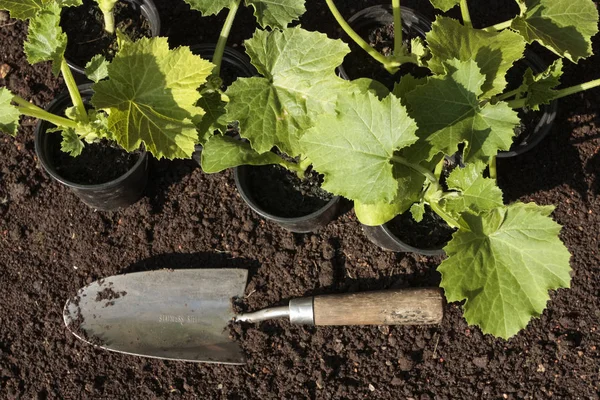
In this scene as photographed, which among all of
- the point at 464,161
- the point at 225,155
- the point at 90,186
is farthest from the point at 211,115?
the point at 464,161

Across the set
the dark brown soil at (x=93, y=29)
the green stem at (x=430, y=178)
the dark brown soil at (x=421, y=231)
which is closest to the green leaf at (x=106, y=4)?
the dark brown soil at (x=93, y=29)

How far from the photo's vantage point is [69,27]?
3.08 meters

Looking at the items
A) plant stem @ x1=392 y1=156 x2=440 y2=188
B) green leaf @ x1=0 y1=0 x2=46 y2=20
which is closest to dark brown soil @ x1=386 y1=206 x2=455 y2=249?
plant stem @ x1=392 y1=156 x2=440 y2=188

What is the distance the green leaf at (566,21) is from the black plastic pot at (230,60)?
Answer: 127 centimetres

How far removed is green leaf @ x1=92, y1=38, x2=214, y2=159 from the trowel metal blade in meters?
0.88

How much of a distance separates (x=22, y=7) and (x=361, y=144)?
149 cm

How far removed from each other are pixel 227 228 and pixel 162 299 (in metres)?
0.47

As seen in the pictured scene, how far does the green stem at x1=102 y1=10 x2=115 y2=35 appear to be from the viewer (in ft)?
9.54

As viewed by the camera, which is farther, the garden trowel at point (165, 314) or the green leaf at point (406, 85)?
the garden trowel at point (165, 314)

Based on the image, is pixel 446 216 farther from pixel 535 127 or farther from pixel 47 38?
pixel 47 38

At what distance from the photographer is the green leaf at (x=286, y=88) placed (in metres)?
2.44

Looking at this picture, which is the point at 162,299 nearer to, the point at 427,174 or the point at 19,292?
the point at 19,292

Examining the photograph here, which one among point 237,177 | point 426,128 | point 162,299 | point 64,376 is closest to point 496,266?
point 426,128

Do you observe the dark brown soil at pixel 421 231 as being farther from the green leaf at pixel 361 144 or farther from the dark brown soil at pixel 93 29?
the dark brown soil at pixel 93 29
